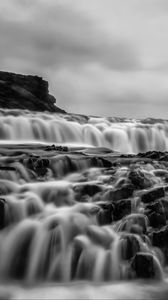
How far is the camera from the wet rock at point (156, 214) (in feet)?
29.1

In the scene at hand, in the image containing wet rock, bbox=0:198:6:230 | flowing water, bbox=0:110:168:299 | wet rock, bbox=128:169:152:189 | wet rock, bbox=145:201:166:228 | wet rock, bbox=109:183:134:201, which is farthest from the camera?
wet rock, bbox=128:169:152:189

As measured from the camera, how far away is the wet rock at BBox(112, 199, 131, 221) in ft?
29.7

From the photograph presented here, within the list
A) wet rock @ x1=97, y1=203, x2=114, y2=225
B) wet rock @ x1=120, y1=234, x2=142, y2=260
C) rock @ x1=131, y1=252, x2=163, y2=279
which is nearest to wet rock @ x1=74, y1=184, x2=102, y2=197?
wet rock @ x1=97, y1=203, x2=114, y2=225

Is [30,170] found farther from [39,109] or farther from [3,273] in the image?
[39,109]

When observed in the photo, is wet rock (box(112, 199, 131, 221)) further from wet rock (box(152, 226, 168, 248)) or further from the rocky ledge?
wet rock (box(152, 226, 168, 248))

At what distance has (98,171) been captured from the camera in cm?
1238

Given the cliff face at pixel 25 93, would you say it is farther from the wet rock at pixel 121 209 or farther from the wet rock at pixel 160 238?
the wet rock at pixel 160 238

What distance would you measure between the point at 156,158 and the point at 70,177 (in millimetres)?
4825

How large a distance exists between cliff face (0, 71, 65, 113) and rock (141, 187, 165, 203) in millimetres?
28090

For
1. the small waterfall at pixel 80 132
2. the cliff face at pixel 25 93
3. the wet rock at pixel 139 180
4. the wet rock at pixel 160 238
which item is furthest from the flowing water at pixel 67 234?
the cliff face at pixel 25 93

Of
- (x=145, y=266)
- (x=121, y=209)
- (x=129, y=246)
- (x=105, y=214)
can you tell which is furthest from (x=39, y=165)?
(x=145, y=266)

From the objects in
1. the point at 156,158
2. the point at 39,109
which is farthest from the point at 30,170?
the point at 39,109

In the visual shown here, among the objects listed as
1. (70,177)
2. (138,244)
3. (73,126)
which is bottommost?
(138,244)

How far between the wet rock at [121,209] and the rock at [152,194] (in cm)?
52
